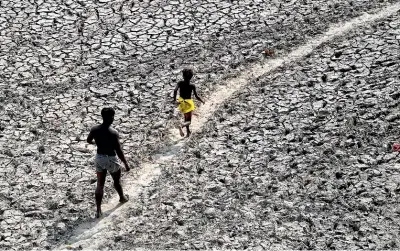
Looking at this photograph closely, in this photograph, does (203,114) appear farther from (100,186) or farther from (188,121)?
(100,186)

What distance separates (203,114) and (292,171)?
7.81 ft

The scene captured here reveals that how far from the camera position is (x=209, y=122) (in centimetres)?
1407

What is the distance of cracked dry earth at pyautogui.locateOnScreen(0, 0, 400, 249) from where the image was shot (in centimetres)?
1170

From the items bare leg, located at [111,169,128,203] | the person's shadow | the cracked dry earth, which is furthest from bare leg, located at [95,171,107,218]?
the cracked dry earth

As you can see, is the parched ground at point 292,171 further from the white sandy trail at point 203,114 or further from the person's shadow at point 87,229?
the person's shadow at point 87,229

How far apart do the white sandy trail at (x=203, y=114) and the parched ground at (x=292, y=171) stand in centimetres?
20

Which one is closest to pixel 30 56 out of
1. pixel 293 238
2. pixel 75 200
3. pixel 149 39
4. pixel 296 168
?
pixel 149 39

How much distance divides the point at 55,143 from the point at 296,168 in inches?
159

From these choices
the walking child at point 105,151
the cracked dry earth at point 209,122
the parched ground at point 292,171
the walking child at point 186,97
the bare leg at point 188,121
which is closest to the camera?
the parched ground at point 292,171

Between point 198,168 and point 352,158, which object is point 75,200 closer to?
point 198,168

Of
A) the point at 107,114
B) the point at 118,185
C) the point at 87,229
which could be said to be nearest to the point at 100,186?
the point at 118,185

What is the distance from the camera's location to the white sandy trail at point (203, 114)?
11711mm

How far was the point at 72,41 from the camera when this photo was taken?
1634 centimetres

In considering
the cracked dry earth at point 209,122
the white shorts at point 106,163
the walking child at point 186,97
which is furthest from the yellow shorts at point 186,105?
the white shorts at point 106,163
